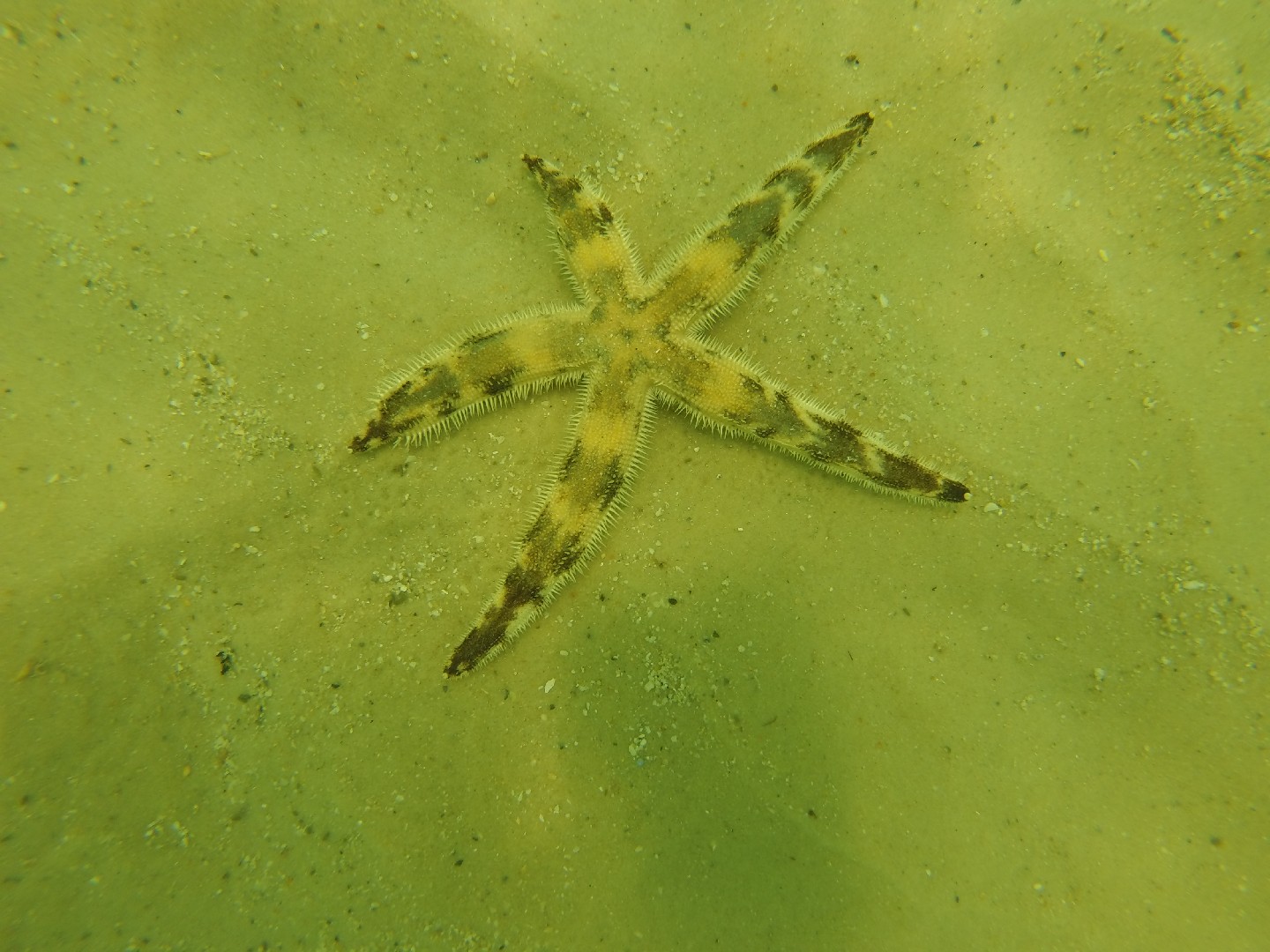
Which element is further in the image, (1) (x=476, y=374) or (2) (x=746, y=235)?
(2) (x=746, y=235)

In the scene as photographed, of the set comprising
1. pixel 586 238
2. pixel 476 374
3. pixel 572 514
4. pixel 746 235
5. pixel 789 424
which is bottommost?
pixel 572 514

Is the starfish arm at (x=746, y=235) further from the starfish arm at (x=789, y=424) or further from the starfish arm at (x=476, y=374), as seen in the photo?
the starfish arm at (x=476, y=374)

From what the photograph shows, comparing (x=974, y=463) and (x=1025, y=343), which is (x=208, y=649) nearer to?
(x=974, y=463)

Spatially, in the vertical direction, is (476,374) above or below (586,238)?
below

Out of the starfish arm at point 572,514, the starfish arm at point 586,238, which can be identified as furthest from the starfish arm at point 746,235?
the starfish arm at point 572,514

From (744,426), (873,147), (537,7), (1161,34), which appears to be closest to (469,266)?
(537,7)

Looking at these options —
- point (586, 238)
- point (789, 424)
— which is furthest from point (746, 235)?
point (789, 424)

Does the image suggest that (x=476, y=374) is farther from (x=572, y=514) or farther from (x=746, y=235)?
(x=746, y=235)
